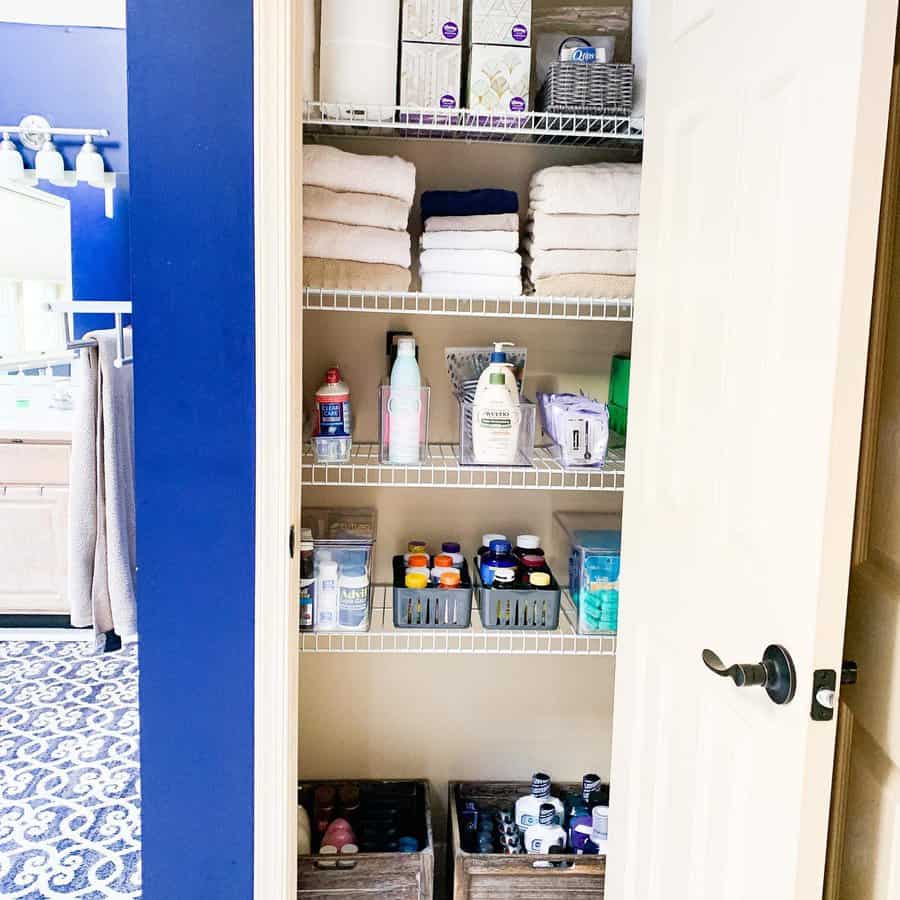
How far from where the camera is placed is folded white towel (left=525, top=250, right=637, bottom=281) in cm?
175

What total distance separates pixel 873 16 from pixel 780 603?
638mm

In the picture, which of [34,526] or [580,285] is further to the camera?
[34,526]

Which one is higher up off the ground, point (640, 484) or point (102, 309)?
point (102, 309)

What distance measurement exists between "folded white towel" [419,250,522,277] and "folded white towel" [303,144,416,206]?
147mm

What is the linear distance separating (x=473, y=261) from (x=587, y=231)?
24 cm

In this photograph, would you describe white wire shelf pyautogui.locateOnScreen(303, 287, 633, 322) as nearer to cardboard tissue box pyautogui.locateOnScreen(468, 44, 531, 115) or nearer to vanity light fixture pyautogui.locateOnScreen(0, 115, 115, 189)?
cardboard tissue box pyautogui.locateOnScreen(468, 44, 531, 115)

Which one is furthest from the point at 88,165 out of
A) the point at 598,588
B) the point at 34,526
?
the point at 598,588

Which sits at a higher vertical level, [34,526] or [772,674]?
[772,674]

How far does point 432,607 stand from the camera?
1.85 metres

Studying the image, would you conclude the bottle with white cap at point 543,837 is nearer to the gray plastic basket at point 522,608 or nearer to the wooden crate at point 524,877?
the wooden crate at point 524,877

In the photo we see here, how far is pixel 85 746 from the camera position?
108 inches

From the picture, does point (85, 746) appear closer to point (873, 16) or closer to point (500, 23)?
point (500, 23)

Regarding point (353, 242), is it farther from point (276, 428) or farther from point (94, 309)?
point (94, 309)

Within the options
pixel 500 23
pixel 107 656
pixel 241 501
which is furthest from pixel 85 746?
pixel 500 23
